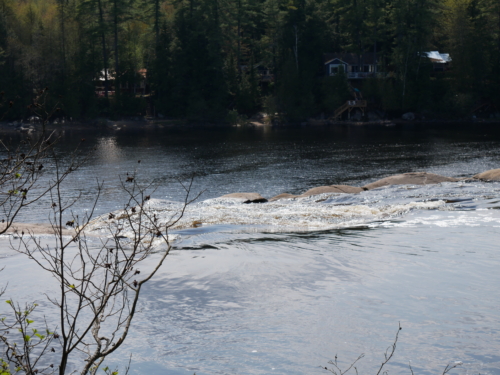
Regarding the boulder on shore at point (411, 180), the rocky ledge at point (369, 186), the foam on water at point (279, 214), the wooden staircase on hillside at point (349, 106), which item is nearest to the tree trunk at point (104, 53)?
the wooden staircase on hillside at point (349, 106)

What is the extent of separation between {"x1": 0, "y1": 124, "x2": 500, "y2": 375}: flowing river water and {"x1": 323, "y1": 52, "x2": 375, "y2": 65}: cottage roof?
54.2 metres

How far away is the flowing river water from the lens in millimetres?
9234

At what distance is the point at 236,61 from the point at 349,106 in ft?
55.4

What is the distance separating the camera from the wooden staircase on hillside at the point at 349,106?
73.5 m

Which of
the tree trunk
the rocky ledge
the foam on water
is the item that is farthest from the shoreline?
the foam on water

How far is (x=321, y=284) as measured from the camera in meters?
12.4

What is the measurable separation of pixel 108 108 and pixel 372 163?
45.4 m

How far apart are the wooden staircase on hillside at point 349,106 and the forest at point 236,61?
996 millimetres

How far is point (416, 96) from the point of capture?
73688 millimetres

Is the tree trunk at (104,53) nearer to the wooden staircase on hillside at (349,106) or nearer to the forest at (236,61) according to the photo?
the forest at (236,61)

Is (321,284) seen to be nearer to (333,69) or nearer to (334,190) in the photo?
(334,190)

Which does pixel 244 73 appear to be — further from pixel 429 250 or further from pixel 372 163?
pixel 429 250

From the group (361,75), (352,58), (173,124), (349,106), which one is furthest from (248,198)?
(352,58)

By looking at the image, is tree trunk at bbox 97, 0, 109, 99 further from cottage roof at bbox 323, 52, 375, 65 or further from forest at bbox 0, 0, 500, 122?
cottage roof at bbox 323, 52, 375, 65
